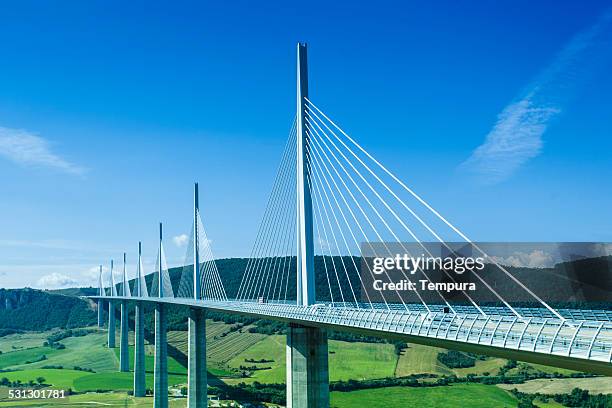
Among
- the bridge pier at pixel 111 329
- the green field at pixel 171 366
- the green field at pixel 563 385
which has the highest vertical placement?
the bridge pier at pixel 111 329

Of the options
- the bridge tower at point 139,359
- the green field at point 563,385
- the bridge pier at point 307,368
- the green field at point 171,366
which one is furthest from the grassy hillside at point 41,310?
the bridge pier at point 307,368

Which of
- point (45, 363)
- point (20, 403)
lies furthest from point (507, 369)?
point (45, 363)

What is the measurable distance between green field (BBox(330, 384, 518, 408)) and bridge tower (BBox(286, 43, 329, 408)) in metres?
43.9

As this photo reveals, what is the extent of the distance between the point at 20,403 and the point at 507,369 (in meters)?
63.1

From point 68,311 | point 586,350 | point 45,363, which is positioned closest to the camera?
point 586,350

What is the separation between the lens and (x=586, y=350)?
41.7ft

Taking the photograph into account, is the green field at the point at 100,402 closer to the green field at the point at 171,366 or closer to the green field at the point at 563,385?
the green field at the point at 171,366

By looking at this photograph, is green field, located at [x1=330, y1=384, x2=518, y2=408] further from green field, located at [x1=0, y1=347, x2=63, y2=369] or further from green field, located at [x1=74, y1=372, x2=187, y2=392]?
green field, located at [x1=0, y1=347, x2=63, y2=369]

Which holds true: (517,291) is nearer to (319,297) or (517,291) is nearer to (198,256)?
(319,297)

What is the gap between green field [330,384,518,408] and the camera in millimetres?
73562

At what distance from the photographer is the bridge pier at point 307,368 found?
31641 mm

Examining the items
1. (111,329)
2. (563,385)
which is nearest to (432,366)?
(563,385)

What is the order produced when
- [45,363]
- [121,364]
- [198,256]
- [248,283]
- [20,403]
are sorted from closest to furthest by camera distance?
1. [248,283]
2. [198,256]
3. [20,403]
4. [121,364]
5. [45,363]

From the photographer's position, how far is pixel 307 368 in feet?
105
